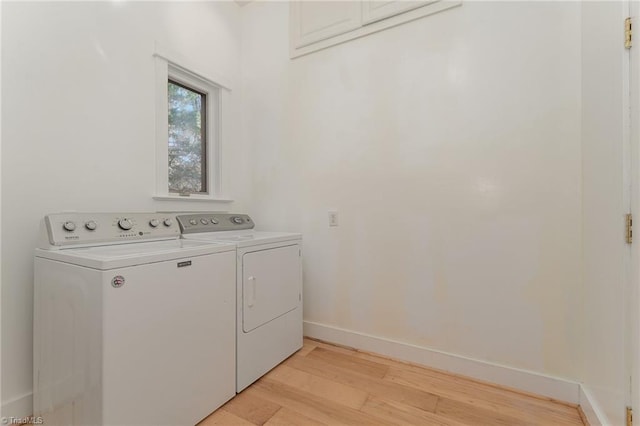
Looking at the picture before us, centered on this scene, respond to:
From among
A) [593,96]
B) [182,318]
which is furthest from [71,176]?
[593,96]

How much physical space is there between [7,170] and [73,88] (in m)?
0.55

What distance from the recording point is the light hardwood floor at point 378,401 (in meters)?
1.39

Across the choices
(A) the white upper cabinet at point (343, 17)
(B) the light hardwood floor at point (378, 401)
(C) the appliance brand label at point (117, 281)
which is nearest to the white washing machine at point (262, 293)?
(B) the light hardwood floor at point (378, 401)

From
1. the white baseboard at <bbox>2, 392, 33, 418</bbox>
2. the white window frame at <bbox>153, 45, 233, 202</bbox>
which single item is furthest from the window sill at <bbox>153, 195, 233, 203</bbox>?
the white baseboard at <bbox>2, 392, 33, 418</bbox>

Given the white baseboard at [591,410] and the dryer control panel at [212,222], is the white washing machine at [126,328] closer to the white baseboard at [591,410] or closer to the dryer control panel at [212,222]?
the dryer control panel at [212,222]

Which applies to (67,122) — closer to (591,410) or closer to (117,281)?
(117,281)

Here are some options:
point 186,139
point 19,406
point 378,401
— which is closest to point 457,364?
point 378,401

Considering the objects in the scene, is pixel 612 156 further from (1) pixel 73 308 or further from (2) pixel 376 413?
(1) pixel 73 308

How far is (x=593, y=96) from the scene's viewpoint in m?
1.35

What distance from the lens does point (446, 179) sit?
5.97 feet

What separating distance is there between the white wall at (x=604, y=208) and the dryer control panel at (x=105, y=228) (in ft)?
7.35

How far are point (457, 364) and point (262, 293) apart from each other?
1.30 meters

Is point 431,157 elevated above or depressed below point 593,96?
below

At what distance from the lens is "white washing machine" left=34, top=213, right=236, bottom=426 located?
1059 millimetres
